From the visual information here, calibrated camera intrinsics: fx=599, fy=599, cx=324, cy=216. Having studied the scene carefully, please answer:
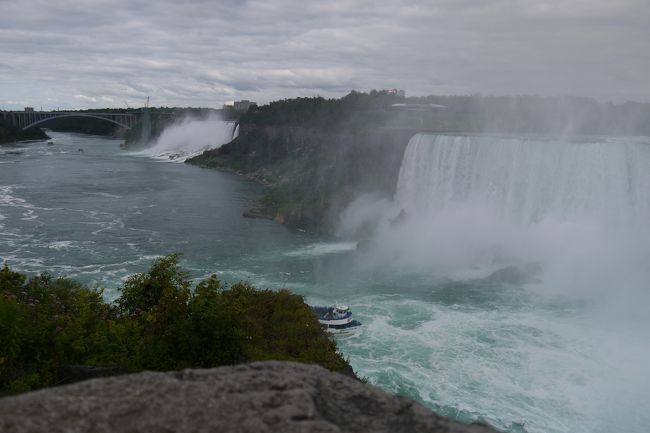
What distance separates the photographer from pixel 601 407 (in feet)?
41.0

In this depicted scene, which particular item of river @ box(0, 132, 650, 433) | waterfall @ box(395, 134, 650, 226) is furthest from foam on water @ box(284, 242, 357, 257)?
waterfall @ box(395, 134, 650, 226)

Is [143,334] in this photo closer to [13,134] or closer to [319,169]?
[319,169]

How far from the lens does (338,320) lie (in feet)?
52.0

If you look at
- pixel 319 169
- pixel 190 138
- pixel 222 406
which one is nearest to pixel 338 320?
pixel 222 406

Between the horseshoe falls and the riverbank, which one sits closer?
the horseshoe falls

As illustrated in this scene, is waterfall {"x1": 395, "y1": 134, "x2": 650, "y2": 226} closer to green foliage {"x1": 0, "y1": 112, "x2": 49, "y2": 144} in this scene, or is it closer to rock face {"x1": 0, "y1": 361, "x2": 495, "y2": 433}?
rock face {"x1": 0, "y1": 361, "x2": 495, "y2": 433}

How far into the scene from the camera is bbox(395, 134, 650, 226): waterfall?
23.5 meters

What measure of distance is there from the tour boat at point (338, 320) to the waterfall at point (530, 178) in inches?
500

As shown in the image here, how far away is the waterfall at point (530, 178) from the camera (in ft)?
77.2

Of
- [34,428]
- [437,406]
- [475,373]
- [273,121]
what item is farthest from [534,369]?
[273,121]

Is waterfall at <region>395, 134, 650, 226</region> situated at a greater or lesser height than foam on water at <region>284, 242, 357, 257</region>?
greater

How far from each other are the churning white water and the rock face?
67.4 metres

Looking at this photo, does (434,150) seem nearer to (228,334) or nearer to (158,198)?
(158,198)

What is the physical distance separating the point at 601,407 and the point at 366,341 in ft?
18.6
